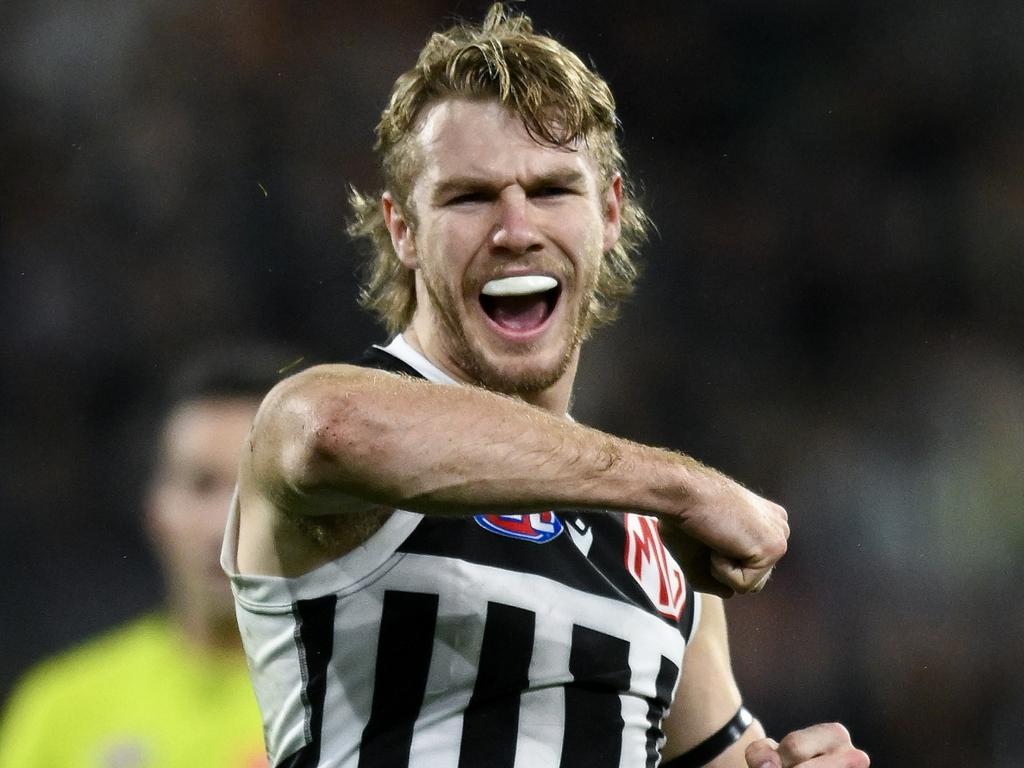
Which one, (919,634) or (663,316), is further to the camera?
(663,316)

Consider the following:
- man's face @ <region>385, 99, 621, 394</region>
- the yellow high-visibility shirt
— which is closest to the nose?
man's face @ <region>385, 99, 621, 394</region>

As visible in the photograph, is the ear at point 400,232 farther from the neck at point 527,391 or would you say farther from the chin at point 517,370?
the chin at point 517,370

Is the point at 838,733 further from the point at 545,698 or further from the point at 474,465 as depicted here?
the point at 474,465

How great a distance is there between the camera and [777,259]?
16.8 ft

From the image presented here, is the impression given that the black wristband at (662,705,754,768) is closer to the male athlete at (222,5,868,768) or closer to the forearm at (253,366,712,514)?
the male athlete at (222,5,868,768)

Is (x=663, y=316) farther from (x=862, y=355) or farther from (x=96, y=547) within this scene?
(x=96, y=547)

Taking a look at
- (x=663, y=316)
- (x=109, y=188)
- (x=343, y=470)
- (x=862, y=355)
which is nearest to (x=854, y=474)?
(x=862, y=355)

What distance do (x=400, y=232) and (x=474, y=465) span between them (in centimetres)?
104

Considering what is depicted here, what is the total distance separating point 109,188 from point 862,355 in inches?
112

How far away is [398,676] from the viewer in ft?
5.74

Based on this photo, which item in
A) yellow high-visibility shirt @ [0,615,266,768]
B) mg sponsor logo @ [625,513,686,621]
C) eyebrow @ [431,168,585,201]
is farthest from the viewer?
yellow high-visibility shirt @ [0,615,266,768]

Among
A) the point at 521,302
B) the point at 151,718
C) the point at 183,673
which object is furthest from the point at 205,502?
the point at 521,302

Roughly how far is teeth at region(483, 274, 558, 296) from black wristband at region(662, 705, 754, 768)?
826 mm

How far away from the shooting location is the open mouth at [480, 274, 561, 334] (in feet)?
6.95
